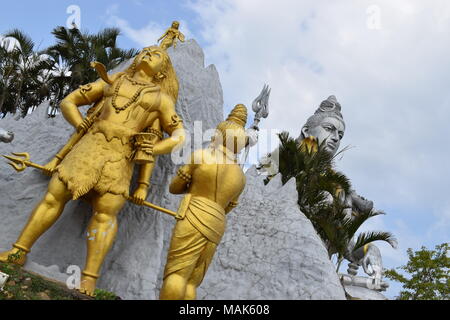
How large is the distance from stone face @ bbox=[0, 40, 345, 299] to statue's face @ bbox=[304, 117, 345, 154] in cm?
618

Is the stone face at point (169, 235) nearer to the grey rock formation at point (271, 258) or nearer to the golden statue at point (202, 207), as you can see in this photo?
the grey rock formation at point (271, 258)

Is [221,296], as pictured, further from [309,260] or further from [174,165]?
[174,165]

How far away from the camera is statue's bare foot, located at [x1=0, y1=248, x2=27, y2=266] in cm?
426

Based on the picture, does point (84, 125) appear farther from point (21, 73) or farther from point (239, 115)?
point (21, 73)

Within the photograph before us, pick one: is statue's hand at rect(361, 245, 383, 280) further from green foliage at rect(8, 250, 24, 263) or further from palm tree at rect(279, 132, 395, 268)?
green foliage at rect(8, 250, 24, 263)

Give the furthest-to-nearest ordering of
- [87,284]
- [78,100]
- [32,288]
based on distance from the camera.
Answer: [78,100] → [87,284] → [32,288]

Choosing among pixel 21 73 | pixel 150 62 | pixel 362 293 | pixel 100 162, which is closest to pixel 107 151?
pixel 100 162

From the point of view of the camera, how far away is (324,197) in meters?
9.77

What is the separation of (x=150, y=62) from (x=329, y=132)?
328 inches

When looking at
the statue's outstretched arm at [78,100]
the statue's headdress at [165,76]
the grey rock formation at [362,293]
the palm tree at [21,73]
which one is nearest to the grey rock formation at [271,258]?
the statue's headdress at [165,76]

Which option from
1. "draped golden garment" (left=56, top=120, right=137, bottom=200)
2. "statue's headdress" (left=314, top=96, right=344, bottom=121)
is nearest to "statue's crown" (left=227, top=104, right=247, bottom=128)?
"draped golden garment" (left=56, top=120, right=137, bottom=200)

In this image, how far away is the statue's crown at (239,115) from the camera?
185 inches
